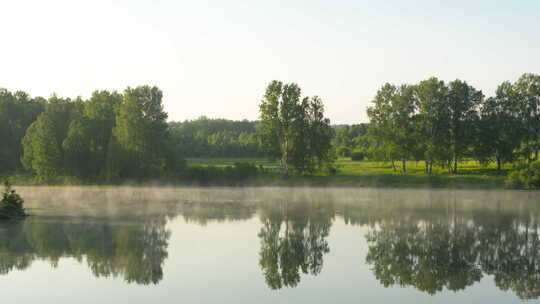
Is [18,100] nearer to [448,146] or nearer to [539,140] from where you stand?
[448,146]

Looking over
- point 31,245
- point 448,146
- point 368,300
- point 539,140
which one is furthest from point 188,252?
point 539,140

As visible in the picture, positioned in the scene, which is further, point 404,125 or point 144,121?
point 404,125

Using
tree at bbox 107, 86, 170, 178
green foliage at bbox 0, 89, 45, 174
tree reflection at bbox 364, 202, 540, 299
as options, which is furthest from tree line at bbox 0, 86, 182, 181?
tree reflection at bbox 364, 202, 540, 299

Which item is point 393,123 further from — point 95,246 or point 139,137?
point 95,246

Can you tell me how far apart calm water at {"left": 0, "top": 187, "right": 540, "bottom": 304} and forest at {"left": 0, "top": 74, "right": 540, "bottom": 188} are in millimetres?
30946

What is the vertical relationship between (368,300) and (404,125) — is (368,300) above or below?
below

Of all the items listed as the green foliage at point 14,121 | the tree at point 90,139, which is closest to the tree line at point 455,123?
the tree at point 90,139

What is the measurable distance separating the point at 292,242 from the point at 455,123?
2487 inches

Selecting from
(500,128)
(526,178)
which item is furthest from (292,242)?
(500,128)

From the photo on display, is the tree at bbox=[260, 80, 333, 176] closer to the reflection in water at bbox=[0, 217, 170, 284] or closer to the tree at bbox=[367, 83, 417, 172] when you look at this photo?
the tree at bbox=[367, 83, 417, 172]

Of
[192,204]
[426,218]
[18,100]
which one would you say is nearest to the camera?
[426,218]

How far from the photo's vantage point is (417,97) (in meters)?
91.9

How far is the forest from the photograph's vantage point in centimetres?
8388

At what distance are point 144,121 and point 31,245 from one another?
5392 cm
